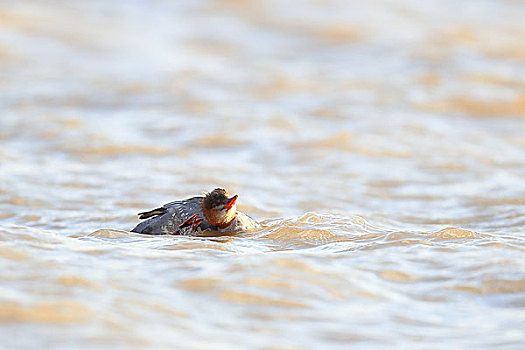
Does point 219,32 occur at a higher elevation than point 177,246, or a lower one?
higher

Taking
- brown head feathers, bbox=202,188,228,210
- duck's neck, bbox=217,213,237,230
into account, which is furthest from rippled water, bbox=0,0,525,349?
brown head feathers, bbox=202,188,228,210

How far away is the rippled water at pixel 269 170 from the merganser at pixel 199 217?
0.41 ft

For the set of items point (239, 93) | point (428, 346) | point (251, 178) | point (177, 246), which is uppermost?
point (239, 93)

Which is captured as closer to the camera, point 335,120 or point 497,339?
point 497,339

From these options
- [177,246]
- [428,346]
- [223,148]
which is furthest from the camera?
[223,148]

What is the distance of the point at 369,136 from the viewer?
988 cm

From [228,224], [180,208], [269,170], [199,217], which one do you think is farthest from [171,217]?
[269,170]

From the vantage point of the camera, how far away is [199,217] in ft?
17.9

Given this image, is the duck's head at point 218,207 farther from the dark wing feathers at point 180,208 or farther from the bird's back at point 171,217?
the dark wing feathers at point 180,208

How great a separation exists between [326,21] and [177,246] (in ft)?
36.1

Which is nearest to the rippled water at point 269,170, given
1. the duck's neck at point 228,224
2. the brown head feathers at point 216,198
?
the duck's neck at point 228,224

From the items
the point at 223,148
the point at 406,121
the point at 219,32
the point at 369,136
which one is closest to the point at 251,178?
the point at 223,148

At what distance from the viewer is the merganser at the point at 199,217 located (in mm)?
5262

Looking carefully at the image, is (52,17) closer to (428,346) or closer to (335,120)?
(335,120)
